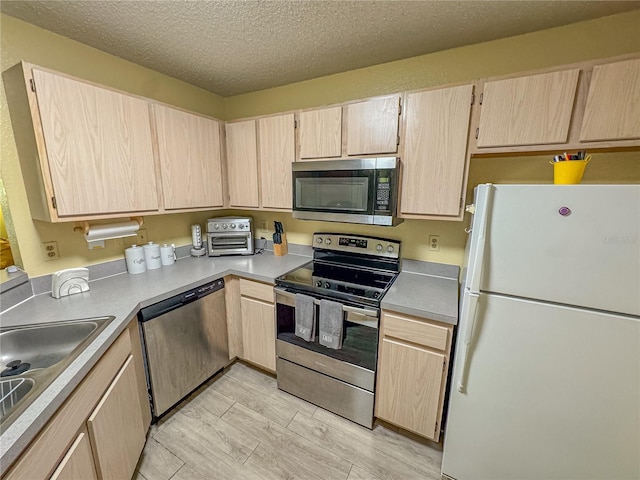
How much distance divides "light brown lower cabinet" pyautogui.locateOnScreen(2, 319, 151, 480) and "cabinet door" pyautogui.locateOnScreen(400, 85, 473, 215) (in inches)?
68.6

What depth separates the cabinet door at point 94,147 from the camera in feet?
4.32

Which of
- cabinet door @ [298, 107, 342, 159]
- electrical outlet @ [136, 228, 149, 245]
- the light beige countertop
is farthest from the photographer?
electrical outlet @ [136, 228, 149, 245]

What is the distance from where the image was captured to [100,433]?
107cm

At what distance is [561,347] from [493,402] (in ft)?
1.29

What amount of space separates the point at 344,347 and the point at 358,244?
78 cm

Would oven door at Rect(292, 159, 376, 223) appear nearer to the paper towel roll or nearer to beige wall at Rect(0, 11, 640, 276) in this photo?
beige wall at Rect(0, 11, 640, 276)

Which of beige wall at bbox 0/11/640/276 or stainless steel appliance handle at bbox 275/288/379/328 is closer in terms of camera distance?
beige wall at bbox 0/11/640/276

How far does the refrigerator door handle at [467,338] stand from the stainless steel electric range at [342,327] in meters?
0.45

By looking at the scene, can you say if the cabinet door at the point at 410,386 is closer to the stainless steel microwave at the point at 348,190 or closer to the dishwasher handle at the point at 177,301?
the stainless steel microwave at the point at 348,190

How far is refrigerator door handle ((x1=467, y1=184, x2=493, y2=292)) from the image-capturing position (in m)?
1.10

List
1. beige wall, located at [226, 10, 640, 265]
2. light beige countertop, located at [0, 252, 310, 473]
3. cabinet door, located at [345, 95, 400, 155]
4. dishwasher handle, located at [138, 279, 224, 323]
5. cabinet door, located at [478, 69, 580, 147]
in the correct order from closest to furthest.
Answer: light beige countertop, located at [0, 252, 310, 473]
cabinet door, located at [478, 69, 580, 147]
beige wall, located at [226, 10, 640, 265]
dishwasher handle, located at [138, 279, 224, 323]
cabinet door, located at [345, 95, 400, 155]

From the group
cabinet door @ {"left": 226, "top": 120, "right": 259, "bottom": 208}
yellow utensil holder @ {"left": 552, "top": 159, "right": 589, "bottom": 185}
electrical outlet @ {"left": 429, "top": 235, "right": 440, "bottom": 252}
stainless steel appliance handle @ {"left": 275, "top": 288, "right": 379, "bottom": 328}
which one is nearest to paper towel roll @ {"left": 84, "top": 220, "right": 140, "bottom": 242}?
cabinet door @ {"left": 226, "top": 120, "right": 259, "bottom": 208}

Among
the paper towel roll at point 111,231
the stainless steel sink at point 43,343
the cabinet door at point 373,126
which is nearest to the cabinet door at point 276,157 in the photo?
the cabinet door at point 373,126

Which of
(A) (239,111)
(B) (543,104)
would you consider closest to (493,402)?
(B) (543,104)
